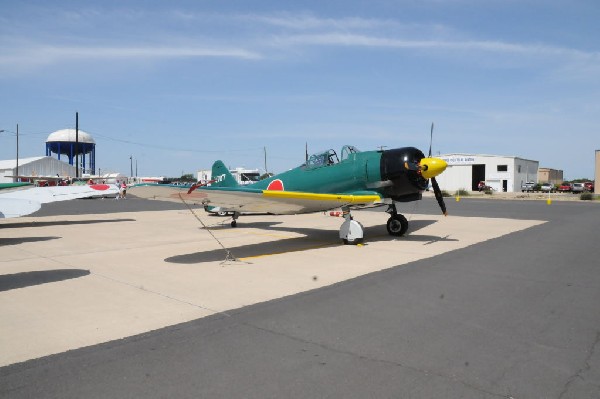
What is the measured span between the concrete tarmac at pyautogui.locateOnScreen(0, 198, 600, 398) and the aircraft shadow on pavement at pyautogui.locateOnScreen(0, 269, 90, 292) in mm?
66

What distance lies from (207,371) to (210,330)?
1086mm

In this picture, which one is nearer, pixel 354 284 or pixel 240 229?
pixel 354 284

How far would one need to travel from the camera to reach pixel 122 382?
3443 millimetres

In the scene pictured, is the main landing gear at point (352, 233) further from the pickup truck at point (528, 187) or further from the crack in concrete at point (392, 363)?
the pickup truck at point (528, 187)

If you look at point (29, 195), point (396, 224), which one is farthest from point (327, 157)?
point (29, 195)

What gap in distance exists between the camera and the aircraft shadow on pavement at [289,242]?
967 cm

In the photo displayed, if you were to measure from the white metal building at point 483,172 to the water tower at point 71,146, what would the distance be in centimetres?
6429

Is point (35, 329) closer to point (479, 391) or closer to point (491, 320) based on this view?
point (479, 391)

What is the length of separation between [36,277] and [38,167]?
79206 mm

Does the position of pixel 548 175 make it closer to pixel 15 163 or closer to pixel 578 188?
pixel 578 188

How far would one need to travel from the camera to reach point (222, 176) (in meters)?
17.5

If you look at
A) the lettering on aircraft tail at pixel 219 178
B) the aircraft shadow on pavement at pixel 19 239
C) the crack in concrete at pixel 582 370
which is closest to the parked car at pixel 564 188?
the lettering on aircraft tail at pixel 219 178

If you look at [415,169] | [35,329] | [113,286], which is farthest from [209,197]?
[415,169]

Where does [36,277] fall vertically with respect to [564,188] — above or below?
below
